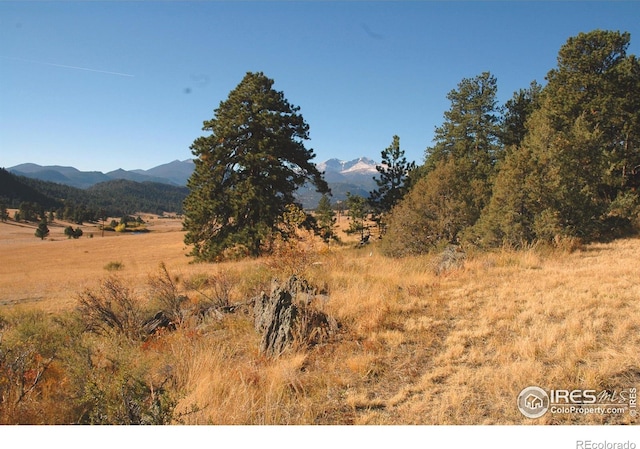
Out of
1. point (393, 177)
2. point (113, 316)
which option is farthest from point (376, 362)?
point (393, 177)

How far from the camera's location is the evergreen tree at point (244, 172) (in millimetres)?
21141

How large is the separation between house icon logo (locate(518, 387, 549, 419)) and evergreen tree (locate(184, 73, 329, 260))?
18.1m

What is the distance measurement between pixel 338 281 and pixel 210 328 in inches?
139

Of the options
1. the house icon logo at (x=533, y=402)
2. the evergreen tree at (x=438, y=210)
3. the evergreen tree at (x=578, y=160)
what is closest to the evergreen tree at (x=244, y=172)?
the evergreen tree at (x=438, y=210)

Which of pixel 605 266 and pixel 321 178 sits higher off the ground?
pixel 321 178

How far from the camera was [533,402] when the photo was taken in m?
3.21

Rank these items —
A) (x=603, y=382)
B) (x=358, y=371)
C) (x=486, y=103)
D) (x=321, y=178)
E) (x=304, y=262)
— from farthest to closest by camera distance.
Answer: (x=486, y=103), (x=321, y=178), (x=304, y=262), (x=358, y=371), (x=603, y=382)

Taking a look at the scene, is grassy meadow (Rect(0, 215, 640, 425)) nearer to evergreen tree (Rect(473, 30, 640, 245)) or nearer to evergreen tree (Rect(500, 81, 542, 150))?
evergreen tree (Rect(473, 30, 640, 245))

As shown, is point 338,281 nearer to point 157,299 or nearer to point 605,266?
point 157,299

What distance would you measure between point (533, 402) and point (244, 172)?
21.6 metres
